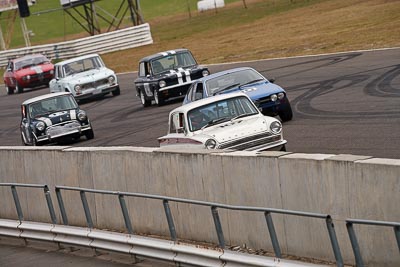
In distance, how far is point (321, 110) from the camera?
2158 centimetres

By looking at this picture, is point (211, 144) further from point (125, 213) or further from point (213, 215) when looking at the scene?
point (213, 215)

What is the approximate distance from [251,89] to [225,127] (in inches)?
171

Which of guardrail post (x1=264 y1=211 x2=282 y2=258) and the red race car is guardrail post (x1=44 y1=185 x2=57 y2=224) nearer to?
guardrail post (x1=264 y1=211 x2=282 y2=258)

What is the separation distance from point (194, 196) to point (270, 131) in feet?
10.3

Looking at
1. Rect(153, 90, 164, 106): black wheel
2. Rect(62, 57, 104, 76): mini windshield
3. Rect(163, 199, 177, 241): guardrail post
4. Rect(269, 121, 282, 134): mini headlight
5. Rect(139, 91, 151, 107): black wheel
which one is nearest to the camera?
Rect(163, 199, 177, 241): guardrail post

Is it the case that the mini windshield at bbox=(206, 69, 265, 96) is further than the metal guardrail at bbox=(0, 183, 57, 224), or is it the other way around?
the mini windshield at bbox=(206, 69, 265, 96)

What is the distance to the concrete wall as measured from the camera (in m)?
9.76

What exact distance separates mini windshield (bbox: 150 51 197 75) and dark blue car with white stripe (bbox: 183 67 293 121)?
24.1ft

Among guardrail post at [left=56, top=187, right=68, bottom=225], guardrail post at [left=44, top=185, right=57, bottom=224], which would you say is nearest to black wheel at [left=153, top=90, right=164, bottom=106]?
guardrail post at [left=44, top=185, right=57, bottom=224]

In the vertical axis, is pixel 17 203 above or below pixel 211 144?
below

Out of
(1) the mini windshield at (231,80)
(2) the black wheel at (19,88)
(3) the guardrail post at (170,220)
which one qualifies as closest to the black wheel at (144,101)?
(1) the mini windshield at (231,80)

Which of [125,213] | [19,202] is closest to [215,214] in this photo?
[125,213]

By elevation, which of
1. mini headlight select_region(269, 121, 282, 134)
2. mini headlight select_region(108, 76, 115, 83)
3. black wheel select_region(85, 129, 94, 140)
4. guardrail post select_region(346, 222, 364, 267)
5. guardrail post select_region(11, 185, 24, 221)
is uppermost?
guardrail post select_region(346, 222, 364, 267)

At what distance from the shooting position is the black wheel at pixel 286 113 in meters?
20.4
